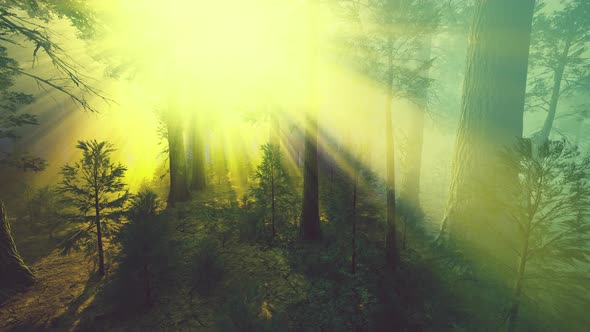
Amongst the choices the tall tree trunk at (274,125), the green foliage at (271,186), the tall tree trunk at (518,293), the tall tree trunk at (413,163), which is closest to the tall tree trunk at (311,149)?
the green foliage at (271,186)

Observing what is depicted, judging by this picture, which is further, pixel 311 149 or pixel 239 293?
pixel 311 149

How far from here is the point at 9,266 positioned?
6.11 m

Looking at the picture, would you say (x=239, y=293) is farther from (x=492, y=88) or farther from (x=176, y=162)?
(x=492, y=88)

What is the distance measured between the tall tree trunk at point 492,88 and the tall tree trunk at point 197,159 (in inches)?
457

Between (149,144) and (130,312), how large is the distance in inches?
1354

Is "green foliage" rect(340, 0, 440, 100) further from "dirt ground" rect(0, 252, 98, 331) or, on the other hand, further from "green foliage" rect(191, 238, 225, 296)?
"dirt ground" rect(0, 252, 98, 331)

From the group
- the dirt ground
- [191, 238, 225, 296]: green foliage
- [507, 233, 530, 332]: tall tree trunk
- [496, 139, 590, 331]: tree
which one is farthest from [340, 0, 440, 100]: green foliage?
the dirt ground

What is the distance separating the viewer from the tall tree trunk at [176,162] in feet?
37.7

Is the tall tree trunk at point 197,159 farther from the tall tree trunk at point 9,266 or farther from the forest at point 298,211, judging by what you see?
the tall tree trunk at point 9,266

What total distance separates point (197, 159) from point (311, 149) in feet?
25.4

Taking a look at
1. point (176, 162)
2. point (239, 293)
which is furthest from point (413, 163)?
point (176, 162)

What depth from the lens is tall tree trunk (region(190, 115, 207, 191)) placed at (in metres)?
13.4

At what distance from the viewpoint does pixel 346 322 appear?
17.5 feet

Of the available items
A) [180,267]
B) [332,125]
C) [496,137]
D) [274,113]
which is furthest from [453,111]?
[180,267]
